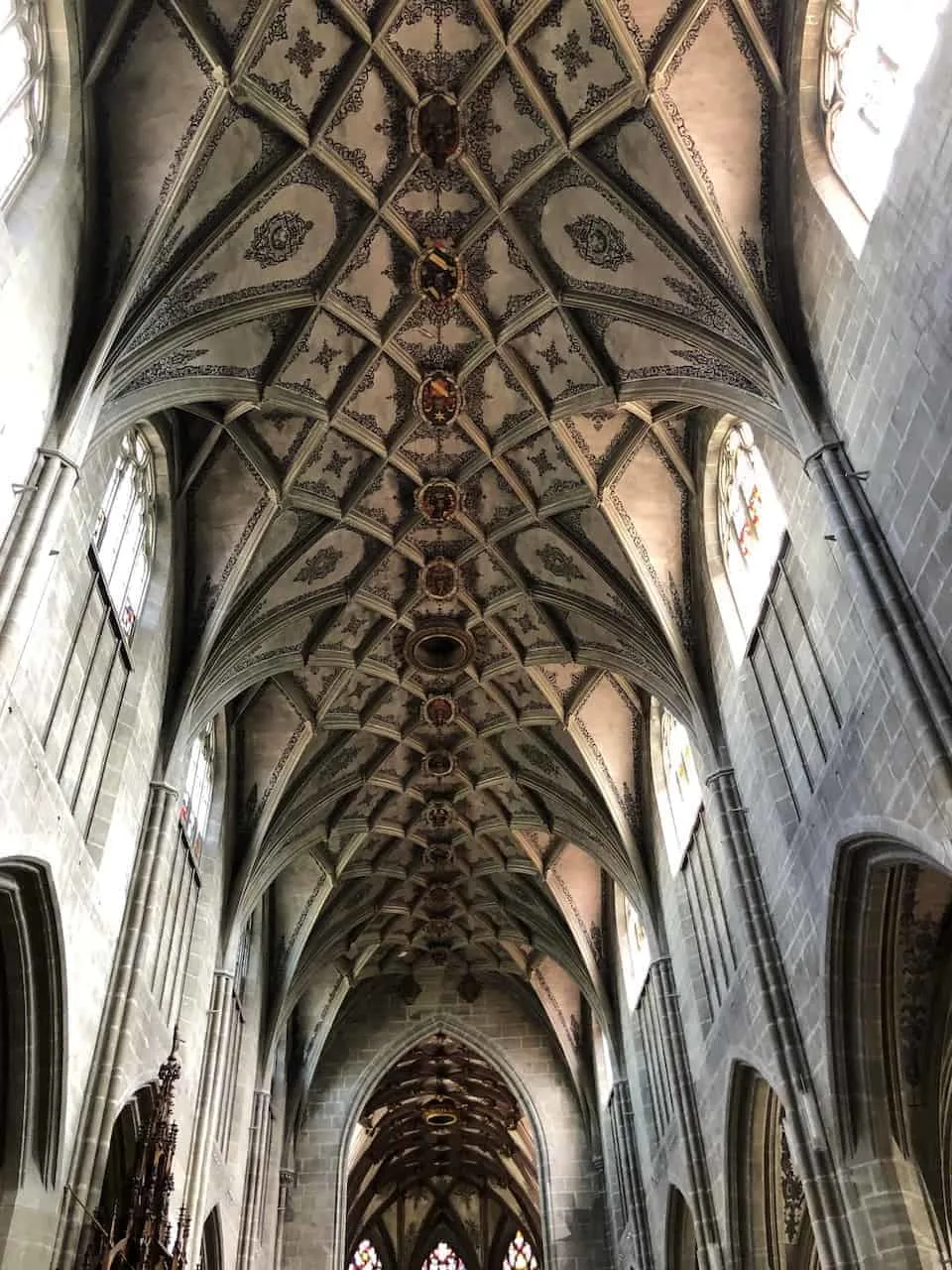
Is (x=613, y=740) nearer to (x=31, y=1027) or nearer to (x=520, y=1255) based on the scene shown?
(x=31, y=1027)

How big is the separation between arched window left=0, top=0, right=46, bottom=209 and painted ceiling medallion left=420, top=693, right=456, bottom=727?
1145 cm

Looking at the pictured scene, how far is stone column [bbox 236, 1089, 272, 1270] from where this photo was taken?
1930cm

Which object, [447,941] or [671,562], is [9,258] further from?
[447,941]

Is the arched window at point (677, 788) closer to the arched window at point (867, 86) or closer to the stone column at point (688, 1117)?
the stone column at point (688, 1117)

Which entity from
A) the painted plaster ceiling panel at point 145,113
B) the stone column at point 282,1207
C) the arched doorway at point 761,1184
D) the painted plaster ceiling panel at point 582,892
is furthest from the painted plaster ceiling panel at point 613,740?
the stone column at point 282,1207

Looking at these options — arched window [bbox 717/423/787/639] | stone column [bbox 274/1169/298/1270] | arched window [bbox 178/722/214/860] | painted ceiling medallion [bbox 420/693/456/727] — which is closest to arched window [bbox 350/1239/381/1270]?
stone column [bbox 274/1169/298/1270]

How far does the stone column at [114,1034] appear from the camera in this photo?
33.9 feet

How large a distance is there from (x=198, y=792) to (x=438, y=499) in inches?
236

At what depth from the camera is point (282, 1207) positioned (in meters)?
24.0

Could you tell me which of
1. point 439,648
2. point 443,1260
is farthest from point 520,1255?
point 439,648

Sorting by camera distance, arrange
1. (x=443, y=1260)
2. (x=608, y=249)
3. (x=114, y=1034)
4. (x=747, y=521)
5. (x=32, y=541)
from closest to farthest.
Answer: (x=32, y=541)
(x=114, y=1034)
(x=608, y=249)
(x=747, y=521)
(x=443, y=1260)

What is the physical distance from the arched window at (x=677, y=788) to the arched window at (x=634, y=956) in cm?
329

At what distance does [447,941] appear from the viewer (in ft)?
87.3

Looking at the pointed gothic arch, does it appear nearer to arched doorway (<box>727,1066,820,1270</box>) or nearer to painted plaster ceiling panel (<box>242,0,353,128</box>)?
arched doorway (<box>727,1066,820,1270</box>)
